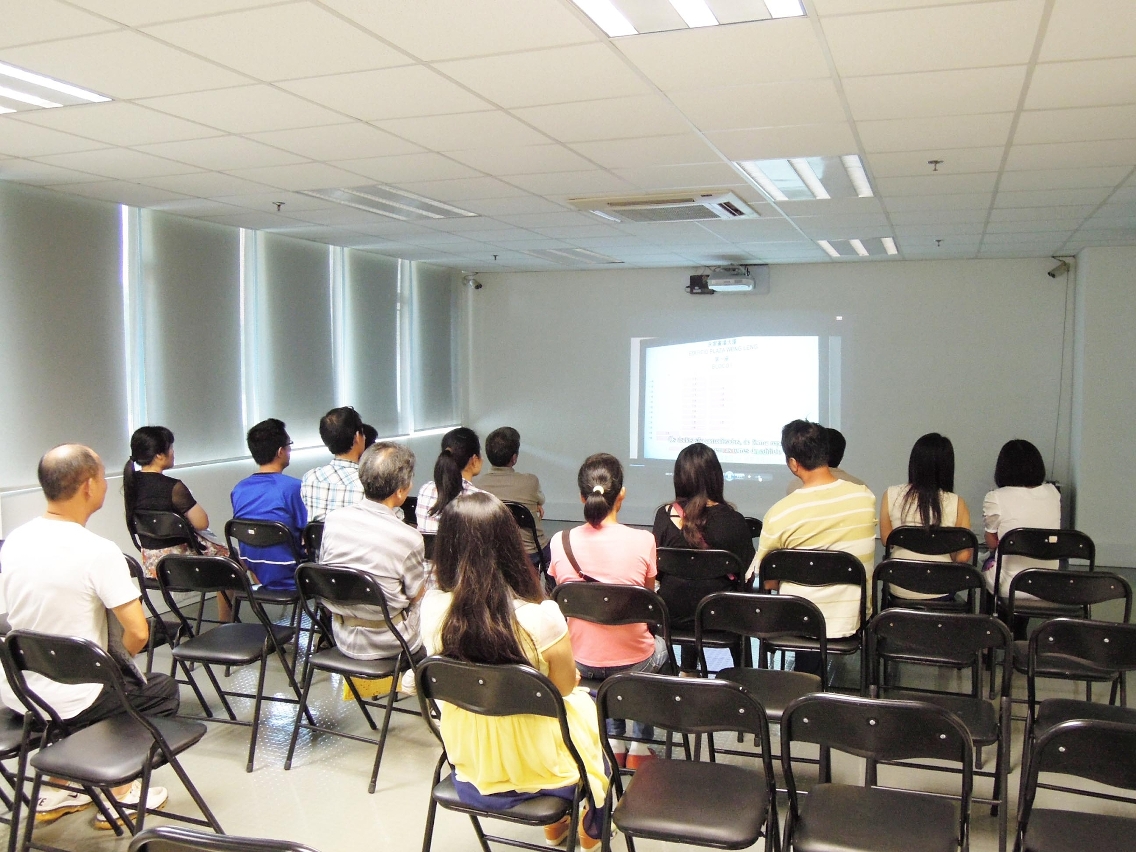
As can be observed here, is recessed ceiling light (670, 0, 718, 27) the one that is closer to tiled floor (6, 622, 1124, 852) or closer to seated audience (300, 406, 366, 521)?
tiled floor (6, 622, 1124, 852)

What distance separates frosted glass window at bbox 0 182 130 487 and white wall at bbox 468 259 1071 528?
472 cm

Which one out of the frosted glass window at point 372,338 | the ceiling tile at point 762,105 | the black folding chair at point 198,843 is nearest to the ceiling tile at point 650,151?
the ceiling tile at point 762,105

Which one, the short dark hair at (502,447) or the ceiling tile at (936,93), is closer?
the ceiling tile at (936,93)

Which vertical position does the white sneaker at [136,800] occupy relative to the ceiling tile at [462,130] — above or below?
below

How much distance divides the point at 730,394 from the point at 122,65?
678 centimetres

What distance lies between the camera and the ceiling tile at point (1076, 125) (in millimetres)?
3406

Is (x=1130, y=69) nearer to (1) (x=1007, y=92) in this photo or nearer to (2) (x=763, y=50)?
(1) (x=1007, y=92)

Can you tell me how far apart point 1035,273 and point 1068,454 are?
5.40ft

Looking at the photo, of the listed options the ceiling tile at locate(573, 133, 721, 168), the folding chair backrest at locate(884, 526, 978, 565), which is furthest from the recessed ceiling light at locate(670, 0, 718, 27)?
the folding chair backrest at locate(884, 526, 978, 565)

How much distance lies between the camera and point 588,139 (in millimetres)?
3906

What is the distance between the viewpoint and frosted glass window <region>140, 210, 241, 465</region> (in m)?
5.98

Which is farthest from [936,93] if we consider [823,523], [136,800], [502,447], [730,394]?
[730,394]

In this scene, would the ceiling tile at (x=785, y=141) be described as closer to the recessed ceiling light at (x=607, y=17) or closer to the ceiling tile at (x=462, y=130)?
the ceiling tile at (x=462, y=130)

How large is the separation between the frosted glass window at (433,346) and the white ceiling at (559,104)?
11.0 ft
